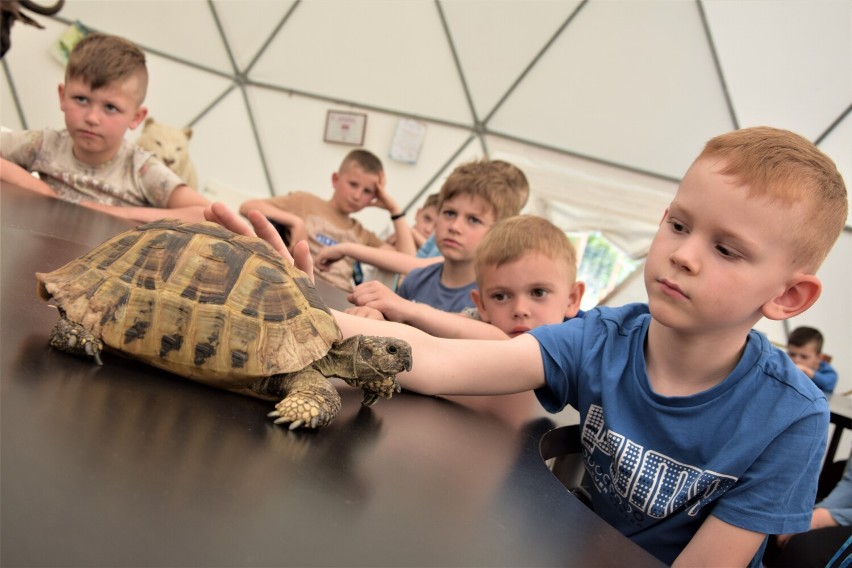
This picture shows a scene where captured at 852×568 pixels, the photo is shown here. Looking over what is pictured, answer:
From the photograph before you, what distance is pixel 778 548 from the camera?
93.4 inches

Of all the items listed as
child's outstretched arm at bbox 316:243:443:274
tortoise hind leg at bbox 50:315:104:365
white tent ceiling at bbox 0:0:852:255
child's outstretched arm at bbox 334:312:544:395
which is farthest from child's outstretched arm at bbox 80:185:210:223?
white tent ceiling at bbox 0:0:852:255

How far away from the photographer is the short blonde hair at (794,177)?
1.13 meters

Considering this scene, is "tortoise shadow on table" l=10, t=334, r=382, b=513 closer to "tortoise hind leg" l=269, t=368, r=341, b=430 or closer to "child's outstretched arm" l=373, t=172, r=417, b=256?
"tortoise hind leg" l=269, t=368, r=341, b=430

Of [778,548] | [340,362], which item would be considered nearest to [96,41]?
[340,362]

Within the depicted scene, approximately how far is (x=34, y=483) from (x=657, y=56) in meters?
7.06

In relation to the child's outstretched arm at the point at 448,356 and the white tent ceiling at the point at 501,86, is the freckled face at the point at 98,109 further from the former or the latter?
the white tent ceiling at the point at 501,86

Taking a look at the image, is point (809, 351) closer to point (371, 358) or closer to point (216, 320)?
point (371, 358)

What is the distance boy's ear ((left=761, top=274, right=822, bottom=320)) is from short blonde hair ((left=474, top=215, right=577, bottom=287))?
33.0 inches

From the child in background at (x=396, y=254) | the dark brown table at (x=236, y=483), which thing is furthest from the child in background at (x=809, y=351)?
the dark brown table at (x=236, y=483)

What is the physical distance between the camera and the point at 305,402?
2.78 feet

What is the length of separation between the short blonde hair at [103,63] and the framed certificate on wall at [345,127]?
5.49 meters

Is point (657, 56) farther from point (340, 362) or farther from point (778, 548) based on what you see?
point (340, 362)

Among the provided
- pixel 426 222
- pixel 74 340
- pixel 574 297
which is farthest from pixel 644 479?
pixel 426 222

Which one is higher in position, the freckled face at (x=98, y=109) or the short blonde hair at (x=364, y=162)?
the short blonde hair at (x=364, y=162)
